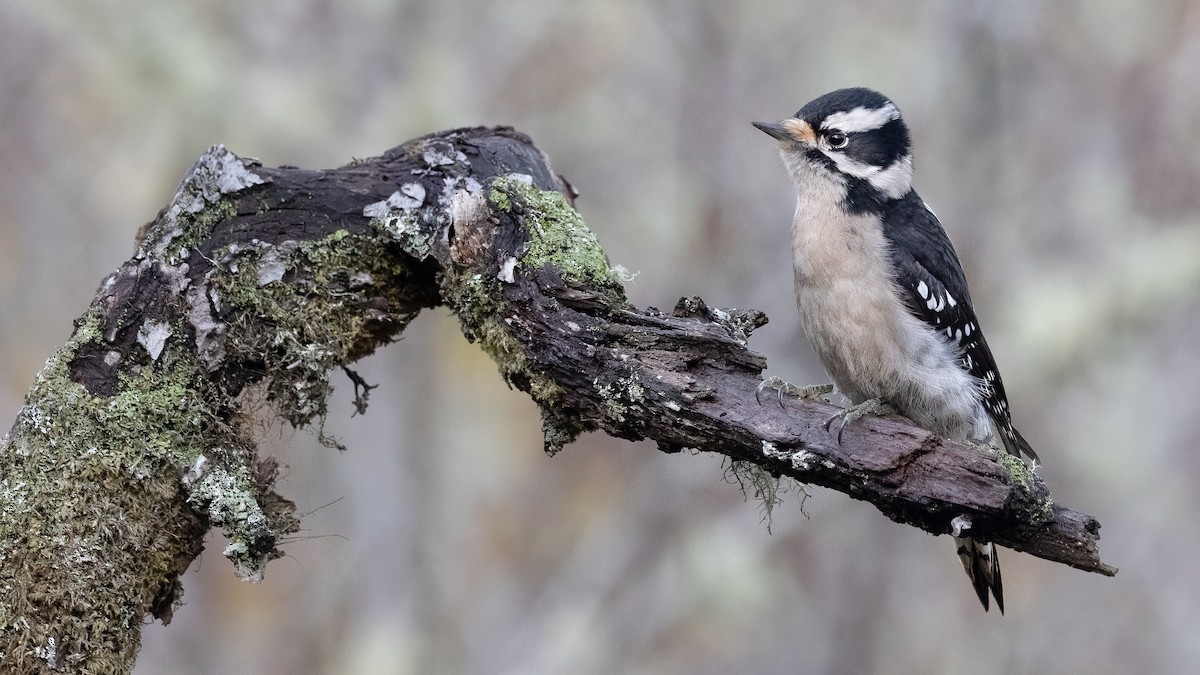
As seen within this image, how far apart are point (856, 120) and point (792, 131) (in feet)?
0.74

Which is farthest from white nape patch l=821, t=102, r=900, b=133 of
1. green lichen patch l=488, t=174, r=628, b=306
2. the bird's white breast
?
green lichen patch l=488, t=174, r=628, b=306

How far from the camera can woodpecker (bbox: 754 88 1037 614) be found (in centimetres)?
363

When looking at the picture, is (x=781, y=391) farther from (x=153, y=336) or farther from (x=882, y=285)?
(x=153, y=336)

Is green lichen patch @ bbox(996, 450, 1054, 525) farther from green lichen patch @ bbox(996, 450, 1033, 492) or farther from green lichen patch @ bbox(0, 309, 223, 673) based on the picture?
green lichen patch @ bbox(0, 309, 223, 673)

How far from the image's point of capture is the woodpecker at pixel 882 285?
11.9 feet

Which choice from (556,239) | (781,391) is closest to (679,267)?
(556,239)

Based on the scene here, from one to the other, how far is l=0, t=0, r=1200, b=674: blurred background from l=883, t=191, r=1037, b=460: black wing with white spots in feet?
8.19

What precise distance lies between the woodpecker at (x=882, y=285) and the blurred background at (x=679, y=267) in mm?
2555

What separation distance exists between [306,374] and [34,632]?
931 millimetres

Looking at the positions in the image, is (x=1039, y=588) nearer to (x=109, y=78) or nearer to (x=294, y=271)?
(x=294, y=271)

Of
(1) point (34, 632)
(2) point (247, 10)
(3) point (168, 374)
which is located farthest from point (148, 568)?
(2) point (247, 10)

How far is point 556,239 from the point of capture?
304 centimetres

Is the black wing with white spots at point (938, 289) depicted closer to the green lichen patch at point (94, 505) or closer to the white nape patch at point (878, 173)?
the white nape patch at point (878, 173)

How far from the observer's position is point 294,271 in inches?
123
